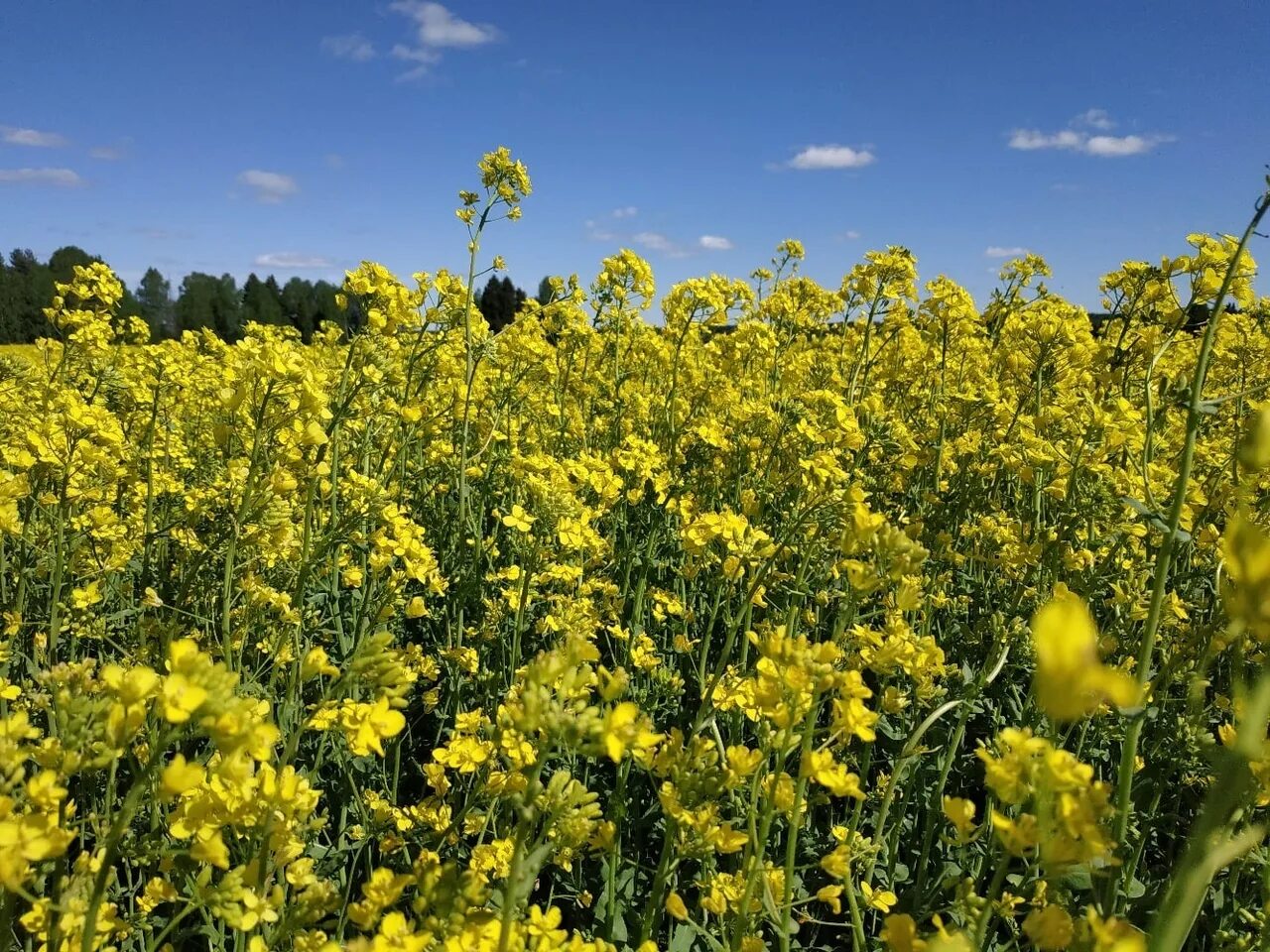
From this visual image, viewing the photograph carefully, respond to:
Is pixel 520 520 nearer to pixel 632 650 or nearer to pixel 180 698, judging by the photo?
pixel 632 650

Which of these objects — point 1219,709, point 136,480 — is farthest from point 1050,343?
point 136,480

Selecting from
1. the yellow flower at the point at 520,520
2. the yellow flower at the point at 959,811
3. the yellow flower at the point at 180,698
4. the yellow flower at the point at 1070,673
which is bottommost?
the yellow flower at the point at 959,811

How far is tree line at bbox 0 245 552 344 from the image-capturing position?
29.3 meters

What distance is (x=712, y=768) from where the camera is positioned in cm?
149

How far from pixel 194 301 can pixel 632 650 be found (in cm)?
5236

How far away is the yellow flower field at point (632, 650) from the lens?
1189mm

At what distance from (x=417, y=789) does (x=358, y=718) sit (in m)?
1.87

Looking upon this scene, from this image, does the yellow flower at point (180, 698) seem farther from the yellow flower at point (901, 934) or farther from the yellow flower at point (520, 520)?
the yellow flower at point (520, 520)

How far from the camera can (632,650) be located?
9.77 ft

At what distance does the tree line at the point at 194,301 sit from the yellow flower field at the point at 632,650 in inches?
804

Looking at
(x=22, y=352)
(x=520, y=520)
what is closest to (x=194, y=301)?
(x=22, y=352)

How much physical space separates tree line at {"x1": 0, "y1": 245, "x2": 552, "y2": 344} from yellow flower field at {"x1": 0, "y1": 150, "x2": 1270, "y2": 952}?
20.4 m

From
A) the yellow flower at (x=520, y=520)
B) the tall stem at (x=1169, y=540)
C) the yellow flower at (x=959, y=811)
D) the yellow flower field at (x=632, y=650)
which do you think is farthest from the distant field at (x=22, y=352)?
the tall stem at (x=1169, y=540)

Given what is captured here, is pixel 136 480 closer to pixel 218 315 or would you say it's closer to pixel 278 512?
pixel 278 512
